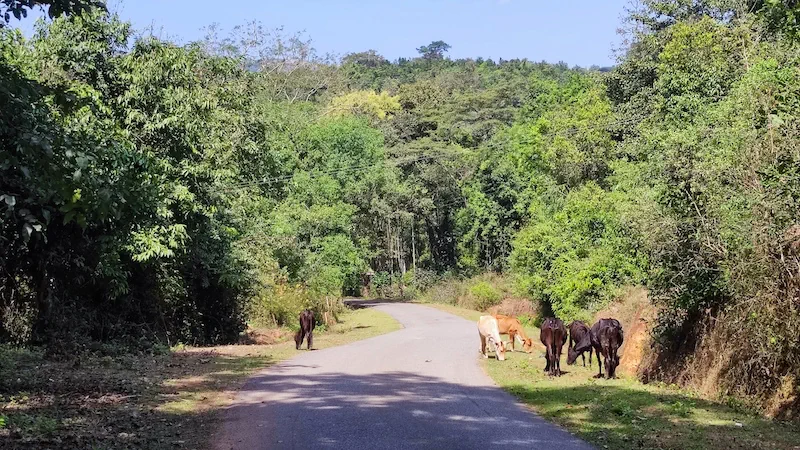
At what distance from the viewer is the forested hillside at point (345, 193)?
1107 centimetres

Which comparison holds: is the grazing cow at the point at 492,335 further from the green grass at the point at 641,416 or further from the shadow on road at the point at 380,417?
the shadow on road at the point at 380,417

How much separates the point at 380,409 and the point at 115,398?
4185mm

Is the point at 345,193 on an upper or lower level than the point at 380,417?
upper

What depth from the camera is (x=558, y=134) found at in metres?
40.6

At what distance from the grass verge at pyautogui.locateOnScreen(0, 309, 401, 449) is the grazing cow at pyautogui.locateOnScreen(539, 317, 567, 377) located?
6.80 metres

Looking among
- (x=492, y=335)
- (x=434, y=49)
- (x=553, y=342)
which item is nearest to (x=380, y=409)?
(x=553, y=342)

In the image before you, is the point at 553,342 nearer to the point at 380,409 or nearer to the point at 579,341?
the point at 579,341

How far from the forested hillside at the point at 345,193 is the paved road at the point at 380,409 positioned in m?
3.52

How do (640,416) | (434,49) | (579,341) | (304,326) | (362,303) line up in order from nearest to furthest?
1. (640,416)
2. (579,341)
3. (304,326)
4. (362,303)
5. (434,49)

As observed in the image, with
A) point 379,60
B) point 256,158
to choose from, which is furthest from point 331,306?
point 379,60

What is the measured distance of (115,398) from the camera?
37.6 feet

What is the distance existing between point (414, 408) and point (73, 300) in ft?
34.3

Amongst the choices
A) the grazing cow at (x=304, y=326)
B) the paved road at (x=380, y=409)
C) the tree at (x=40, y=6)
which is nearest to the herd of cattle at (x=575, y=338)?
the paved road at (x=380, y=409)

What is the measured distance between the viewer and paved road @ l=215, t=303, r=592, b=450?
904 centimetres
